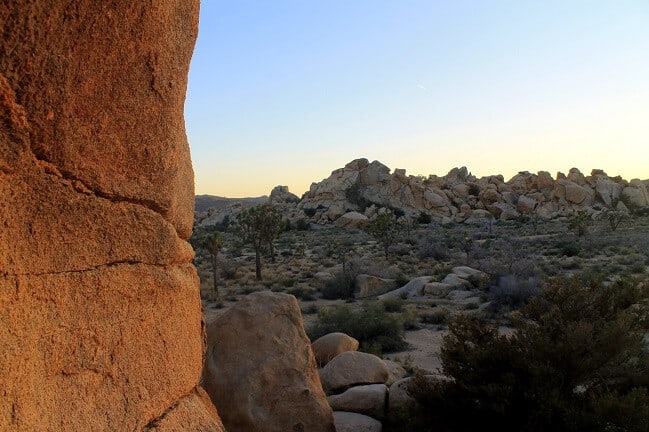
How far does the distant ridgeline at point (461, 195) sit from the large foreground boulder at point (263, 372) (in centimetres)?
5302

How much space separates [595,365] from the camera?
5543 millimetres

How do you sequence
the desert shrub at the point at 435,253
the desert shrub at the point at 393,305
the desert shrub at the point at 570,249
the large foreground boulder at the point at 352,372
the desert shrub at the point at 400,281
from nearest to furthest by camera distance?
the large foreground boulder at the point at 352,372 → the desert shrub at the point at 393,305 → the desert shrub at the point at 400,281 → the desert shrub at the point at 570,249 → the desert shrub at the point at 435,253

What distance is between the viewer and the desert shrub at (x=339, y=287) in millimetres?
19469

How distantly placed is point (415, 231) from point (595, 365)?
42.8 meters

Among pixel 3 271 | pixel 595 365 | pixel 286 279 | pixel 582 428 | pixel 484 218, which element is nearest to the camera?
pixel 3 271

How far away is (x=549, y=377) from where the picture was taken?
5477 mm

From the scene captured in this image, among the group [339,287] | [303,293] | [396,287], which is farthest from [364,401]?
[396,287]

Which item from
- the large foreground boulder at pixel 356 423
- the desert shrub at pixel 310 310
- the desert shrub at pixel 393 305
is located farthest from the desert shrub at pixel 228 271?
the large foreground boulder at pixel 356 423

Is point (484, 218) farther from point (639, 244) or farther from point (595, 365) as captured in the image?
point (595, 365)

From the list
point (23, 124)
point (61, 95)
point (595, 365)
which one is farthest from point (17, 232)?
point (595, 365)

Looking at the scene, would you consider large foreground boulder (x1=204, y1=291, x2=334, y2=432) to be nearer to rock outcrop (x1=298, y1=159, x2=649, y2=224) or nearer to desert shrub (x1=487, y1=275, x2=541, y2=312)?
desert shrub (x1=487, y1=275, x2=541, y2=312)

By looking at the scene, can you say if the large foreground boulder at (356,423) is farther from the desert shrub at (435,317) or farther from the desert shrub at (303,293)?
the desert shrub at (303,293)

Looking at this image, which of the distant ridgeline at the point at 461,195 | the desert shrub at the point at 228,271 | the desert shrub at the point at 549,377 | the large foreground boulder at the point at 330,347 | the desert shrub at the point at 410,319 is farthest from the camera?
the distant ridgeline at the point at 461,195

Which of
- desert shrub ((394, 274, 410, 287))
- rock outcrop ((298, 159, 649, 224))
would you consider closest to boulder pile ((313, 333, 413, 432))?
desert shrub ((394, 274, 410, 287))
